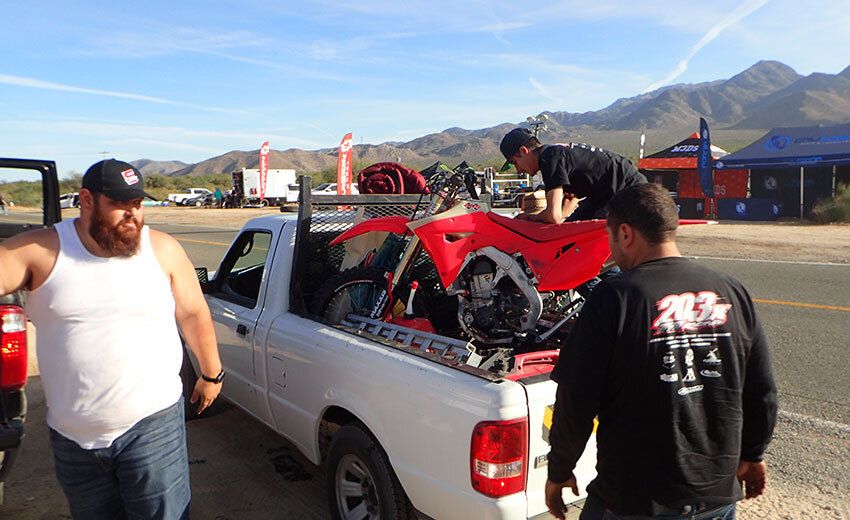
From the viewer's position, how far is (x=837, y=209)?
787 inches

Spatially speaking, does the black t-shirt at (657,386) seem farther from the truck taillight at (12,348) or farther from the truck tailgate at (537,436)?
the truck taillight at (12,348)

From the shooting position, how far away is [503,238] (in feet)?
12.5

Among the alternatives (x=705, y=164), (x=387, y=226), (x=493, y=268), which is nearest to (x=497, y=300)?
(x=493, y=268)

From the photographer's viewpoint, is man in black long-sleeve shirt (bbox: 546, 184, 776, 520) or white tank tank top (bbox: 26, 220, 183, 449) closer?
man in black long-sleeve shirt (bbox: 546, 184, 776, 520)

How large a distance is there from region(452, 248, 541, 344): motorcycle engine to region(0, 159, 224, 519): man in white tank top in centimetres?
176

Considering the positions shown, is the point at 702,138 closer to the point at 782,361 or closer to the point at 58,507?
the point at 782,361

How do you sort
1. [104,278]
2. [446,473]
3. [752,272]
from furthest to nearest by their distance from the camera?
[752,272] < [446,473] < [104,278]

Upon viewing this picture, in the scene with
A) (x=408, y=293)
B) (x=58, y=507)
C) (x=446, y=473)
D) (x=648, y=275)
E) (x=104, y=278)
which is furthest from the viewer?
(x=408, y=293)

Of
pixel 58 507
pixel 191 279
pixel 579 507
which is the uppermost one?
pixel 191 279

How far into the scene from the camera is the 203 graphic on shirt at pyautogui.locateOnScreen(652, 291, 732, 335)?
1895mm

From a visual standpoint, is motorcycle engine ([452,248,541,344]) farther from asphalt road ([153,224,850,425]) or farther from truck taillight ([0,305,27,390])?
asphalt road ([153,224,850,425])

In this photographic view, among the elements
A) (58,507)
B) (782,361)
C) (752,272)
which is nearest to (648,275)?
(58,507)

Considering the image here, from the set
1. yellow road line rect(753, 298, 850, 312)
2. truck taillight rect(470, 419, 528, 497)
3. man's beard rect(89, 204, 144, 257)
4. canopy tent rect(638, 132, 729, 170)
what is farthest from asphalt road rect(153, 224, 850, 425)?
canopy tent rect(638, 132, 729, 170)

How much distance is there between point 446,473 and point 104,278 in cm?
146
